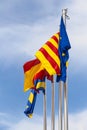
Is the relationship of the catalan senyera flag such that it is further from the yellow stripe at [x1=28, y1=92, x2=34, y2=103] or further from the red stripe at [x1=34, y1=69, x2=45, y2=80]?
the yellow stripe at [x1=28, y1=92, x2=34, y2=103]

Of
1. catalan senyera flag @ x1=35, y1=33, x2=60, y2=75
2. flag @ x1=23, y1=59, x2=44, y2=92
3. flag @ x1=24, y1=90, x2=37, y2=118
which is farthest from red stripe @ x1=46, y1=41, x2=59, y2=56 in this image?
flag @ x1=24, y1=90, x2=37, y2=118

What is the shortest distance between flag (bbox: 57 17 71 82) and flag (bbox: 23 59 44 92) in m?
2.13

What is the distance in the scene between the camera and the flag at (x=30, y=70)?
29.1 m

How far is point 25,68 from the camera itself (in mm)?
29453

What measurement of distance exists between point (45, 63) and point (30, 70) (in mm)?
2093

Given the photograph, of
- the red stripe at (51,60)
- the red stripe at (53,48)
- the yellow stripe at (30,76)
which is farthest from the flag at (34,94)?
the red stripe at (53,48)

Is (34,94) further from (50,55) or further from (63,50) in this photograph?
(63,50)

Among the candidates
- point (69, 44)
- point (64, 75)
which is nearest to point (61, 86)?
point (64, 75)

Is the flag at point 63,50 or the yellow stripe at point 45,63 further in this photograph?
the yellow stripe at point 45,63

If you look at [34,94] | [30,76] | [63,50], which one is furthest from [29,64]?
[63,50]

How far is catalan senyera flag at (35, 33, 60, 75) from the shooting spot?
88.5ft

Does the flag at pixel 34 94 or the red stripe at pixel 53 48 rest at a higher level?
the red stripe at pixel 53 48

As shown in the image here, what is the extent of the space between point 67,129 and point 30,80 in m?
4.65

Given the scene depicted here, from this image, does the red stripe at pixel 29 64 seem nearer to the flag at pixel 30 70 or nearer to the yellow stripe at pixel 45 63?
the flag at pixel 30 70
